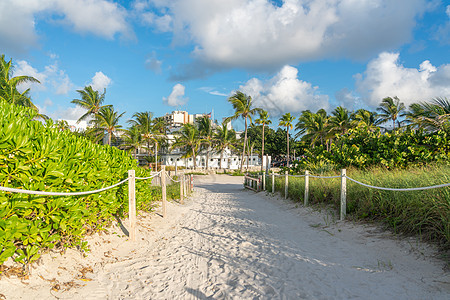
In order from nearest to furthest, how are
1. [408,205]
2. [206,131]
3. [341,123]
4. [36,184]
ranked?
[36,184]
[408,205]
[341,123]
[206,131]

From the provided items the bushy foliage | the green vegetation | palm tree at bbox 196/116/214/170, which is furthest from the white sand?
palm tree at bbox 196/116/214/170

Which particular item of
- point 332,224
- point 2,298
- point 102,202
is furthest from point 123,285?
point 332,224

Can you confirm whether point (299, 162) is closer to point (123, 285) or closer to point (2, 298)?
point (123, 285)

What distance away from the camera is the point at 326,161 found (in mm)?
12773

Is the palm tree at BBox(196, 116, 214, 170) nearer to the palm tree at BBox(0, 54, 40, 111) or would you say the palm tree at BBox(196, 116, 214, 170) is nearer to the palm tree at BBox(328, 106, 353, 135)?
the palm tree at BBox(328, 106, 353, 135)

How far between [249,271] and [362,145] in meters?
10.2

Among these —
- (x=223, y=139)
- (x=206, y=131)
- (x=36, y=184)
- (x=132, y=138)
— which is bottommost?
(x=36, y=184)

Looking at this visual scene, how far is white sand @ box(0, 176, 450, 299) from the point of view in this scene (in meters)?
3.15

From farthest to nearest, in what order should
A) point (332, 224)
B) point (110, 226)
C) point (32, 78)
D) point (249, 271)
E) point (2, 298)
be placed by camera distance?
1. point (32, 78)
2. point (332, 224)
3. point (110, 226)
4. point (249, 271)
5. point (2, 298)

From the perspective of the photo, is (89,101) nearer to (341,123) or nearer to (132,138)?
(132,138)

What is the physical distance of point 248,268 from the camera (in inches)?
158

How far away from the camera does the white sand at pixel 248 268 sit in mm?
3150

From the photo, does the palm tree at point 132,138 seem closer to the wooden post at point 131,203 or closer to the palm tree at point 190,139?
the palm tree at point 190,139

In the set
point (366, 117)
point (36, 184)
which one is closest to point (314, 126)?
point (366, 117)
